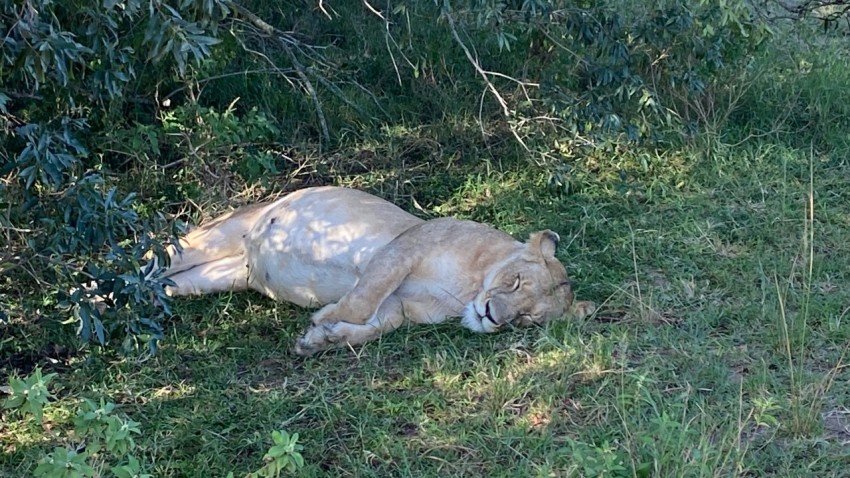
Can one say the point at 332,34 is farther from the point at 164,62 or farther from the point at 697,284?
the point at 697,284

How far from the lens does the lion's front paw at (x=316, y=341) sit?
174 inches

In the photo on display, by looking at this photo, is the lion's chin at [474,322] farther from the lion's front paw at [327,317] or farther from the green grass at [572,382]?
the lion's front paw at [327,317]

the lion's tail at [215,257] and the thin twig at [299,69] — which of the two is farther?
the thin twig at [299,69]

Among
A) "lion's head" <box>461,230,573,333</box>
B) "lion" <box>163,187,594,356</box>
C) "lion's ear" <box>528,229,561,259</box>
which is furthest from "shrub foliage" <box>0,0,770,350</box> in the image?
"lion's head" <box>461,230,573,333</box>

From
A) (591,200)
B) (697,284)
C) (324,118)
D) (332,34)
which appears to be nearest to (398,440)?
(697,284)

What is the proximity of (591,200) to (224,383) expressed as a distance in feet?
8.93

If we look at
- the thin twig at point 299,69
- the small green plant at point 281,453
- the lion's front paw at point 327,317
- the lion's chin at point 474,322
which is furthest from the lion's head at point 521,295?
the thin twig at point 299,69

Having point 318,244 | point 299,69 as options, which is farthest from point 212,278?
point 299,69

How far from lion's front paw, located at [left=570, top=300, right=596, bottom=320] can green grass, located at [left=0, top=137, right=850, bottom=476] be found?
0.06 m

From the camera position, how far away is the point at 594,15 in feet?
18.1

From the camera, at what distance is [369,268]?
4664 mm

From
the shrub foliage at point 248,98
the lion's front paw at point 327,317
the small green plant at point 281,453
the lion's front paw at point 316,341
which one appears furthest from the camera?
the lion's front paw at point 327,317

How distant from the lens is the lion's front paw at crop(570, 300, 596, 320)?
15.2 ft

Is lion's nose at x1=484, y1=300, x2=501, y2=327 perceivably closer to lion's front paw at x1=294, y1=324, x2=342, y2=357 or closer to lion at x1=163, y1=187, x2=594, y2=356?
lion at x1=163, y1=187, x2=594, y2=356
